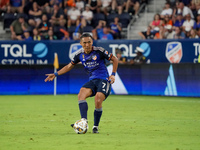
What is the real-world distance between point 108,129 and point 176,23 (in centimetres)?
1488

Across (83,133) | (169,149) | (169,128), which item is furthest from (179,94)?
(169,149)

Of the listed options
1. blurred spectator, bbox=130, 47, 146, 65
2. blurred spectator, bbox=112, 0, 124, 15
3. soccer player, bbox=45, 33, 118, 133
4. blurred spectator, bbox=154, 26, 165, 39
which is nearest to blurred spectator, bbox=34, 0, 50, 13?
blurred spectator, bbox=112, 0, 124, 15

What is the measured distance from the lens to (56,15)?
26125 mm

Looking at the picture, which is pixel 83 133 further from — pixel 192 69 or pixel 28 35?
pixel 28 35

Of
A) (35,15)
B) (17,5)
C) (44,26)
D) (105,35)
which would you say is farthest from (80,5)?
(17,5)

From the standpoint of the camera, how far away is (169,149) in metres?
7.59

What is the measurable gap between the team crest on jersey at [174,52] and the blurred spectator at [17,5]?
8.48 meters

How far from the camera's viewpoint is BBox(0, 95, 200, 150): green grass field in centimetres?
807

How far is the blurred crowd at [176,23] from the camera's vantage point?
23.8m

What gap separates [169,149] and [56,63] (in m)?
15.9

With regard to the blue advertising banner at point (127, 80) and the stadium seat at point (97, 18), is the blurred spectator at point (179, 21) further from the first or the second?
the stadium seat at point (97, 18)

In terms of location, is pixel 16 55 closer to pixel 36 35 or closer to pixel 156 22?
pixel 36 35

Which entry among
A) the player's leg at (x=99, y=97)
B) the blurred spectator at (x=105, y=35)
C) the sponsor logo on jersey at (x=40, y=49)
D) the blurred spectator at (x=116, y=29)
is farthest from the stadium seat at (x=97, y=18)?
the player's leg at (x=99, y=97)

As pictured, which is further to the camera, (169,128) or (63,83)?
(63,83)
